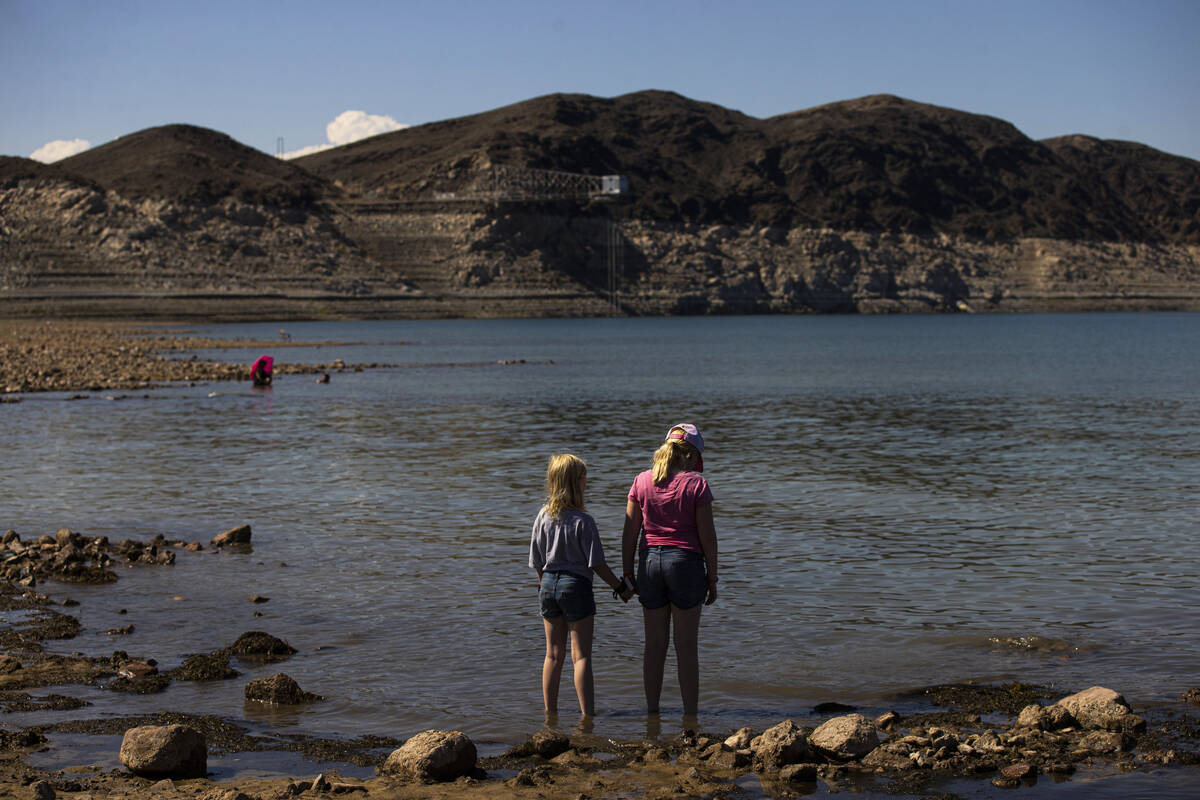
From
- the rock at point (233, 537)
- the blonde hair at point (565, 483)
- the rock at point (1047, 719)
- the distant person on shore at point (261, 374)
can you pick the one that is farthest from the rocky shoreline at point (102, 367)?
the rock at point (1047, 719)

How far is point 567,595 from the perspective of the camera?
28.7 feet

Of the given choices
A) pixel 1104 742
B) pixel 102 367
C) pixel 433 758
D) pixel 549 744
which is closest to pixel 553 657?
pixel 549 744

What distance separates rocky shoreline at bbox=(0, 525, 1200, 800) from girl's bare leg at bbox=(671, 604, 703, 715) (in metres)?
0.39

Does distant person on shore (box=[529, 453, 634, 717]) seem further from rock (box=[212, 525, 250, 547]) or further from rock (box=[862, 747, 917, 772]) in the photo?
rock (box=[212, 525, 250, 547])

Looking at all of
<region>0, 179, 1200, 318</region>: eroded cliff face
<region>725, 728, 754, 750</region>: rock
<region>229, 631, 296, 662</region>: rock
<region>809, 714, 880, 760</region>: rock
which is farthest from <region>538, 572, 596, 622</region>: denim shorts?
<region>0, 179, 1200, 318</region>: eroded cliff face

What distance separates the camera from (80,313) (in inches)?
5822

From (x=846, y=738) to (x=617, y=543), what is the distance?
806 cm

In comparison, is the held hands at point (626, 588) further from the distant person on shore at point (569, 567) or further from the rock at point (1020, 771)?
the rock at point (1020, 771)

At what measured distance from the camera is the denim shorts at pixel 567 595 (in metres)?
8.73

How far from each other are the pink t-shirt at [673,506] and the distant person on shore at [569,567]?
39cm

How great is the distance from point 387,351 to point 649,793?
81.1 m

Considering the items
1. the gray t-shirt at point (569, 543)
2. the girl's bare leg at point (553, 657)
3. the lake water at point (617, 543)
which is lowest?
the lake water at point (617, 543)

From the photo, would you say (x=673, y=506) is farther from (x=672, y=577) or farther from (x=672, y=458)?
(x=672, y=577)

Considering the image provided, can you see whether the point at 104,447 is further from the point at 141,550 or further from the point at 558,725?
the point at 558,725
